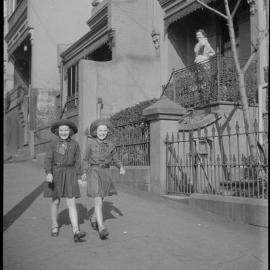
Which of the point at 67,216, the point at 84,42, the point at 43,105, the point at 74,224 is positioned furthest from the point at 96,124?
the point at 43,105

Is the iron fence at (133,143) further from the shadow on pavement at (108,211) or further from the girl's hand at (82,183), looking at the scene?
the girl's hand at (82,183)

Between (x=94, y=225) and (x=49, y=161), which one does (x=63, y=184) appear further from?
(x=94, y=225)

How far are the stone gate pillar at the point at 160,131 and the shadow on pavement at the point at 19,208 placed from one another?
7.75 feet

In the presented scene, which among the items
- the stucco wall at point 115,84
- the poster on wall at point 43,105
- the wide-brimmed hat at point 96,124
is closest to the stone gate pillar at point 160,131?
the wide-brimmed hat at point 96,124

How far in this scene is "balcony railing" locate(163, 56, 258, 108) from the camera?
10859 mm

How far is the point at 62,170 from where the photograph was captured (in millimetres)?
5727

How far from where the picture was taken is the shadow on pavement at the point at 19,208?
21.4 feet

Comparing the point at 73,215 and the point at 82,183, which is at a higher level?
the point at 82,183

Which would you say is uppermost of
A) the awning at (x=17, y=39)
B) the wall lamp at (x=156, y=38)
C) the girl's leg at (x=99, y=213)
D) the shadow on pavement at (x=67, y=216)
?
the awning at (x=17, y=39)

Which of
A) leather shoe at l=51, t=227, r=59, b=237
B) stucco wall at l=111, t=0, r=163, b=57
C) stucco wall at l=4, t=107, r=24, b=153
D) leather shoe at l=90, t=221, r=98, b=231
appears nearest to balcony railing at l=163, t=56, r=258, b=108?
stucco wall at l=111, t=0, r=163, b=57

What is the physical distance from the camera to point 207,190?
7.81 m

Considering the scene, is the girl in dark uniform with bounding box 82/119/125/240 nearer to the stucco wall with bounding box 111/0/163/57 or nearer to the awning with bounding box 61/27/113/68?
the stucco wall with bounding box 111/0/163/57

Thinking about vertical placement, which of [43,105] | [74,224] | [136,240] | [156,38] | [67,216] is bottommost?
[136,240]

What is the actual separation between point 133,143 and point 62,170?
4317mm
